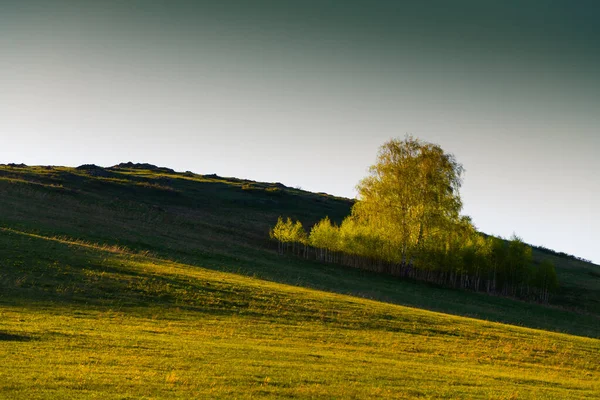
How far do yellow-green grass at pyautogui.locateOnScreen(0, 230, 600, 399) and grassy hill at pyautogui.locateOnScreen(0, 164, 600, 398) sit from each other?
124 mm

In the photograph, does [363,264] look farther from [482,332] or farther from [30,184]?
[30,184]

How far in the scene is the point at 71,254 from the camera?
48.6 m

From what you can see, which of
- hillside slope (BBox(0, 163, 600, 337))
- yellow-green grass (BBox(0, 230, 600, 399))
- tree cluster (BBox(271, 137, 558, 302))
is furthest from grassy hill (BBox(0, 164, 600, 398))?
tree cluster (BBox(271, 137, 558, 302))

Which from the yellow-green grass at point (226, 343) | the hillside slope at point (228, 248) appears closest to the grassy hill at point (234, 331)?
the yellow-green grass at point (226, 343)

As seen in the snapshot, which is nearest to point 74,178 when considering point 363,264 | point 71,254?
point 363,264

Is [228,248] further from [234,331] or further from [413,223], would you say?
[234,331]

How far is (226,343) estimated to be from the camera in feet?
90.0

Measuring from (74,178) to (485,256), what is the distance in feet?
410

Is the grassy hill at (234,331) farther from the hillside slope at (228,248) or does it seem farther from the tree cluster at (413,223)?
the tree cluster at (413,223)

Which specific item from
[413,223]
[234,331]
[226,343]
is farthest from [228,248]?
[226,343]

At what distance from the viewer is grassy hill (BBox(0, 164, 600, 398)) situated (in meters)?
19.7

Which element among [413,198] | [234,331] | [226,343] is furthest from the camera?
[413,198]

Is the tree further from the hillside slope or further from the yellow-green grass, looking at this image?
the yellow-green grass

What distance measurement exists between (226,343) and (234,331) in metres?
4.42
